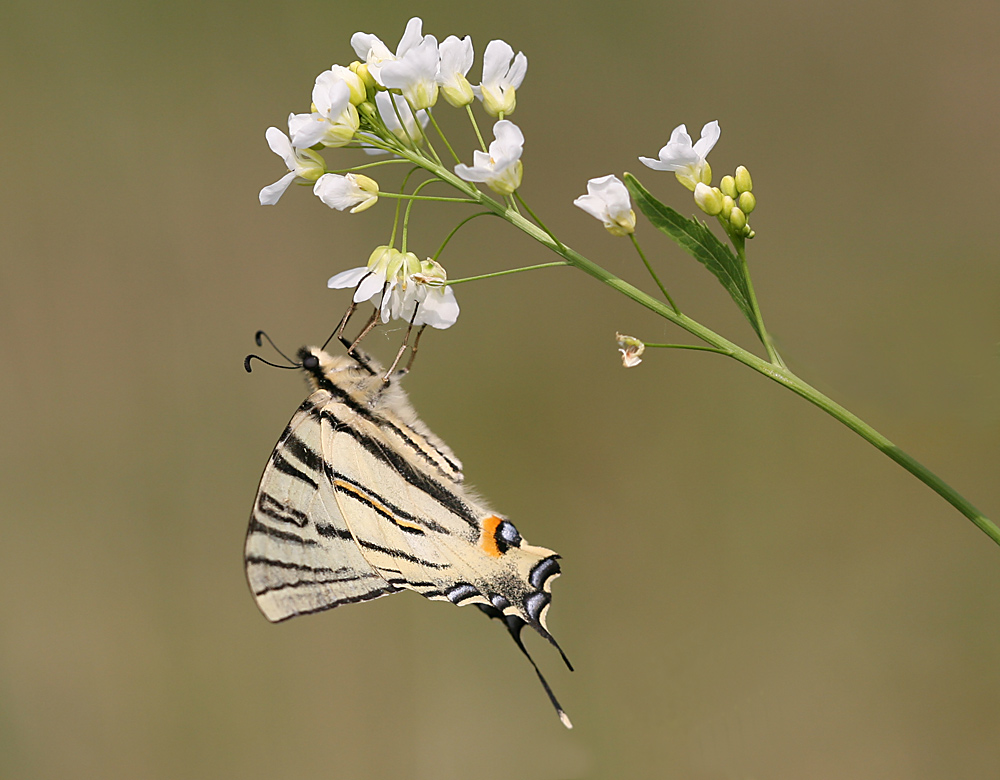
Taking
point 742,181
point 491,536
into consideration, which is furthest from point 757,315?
point 491,536

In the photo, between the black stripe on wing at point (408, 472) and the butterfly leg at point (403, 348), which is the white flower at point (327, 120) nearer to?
the butterfly leg at point (403, 348)

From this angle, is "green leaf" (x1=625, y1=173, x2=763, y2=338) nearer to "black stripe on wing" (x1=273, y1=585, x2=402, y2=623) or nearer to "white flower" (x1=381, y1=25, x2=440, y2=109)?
"white flower" (x1=381, y1=25, x2=440, y2=109)

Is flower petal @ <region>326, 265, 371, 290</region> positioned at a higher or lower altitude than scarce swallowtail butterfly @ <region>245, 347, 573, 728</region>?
higher

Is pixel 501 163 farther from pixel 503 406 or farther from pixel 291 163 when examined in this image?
pixel 503 406

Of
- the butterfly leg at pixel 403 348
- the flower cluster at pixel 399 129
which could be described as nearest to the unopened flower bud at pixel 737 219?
the flower cluster at pixel 399 129

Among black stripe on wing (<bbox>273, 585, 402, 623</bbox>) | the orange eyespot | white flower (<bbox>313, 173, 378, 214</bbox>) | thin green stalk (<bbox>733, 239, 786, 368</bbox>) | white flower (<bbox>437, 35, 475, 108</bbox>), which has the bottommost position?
black stripe on wing (<bbox>273, 585, 402, 623</bbox>)


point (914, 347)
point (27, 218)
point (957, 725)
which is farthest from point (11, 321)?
point (957, 725)

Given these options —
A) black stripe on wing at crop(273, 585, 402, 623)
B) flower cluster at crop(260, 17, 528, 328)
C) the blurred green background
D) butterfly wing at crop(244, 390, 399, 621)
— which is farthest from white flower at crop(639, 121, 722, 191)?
the blurred green background

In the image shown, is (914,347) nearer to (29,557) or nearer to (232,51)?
(232,51)

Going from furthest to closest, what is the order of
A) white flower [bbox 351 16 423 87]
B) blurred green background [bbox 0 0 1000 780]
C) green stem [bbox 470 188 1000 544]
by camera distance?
blurred green background [bbox 0 0 1000 780] < white flower [bbox 351 16 423 87] < green stem [bbox 470 188 1000 544]
